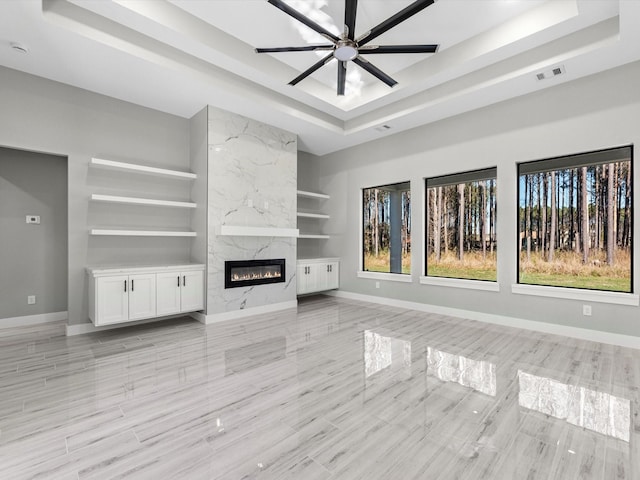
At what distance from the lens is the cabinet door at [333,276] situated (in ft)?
22.8

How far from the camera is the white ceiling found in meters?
3.27

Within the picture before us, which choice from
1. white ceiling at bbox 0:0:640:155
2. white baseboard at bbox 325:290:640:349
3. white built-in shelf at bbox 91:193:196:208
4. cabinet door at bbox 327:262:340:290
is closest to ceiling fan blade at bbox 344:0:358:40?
white ceiling at bbox 0:0:640:155

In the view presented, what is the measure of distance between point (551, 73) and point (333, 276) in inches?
196

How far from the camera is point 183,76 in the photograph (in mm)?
4031

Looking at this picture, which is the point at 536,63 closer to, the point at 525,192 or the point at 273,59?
the point at 525,192

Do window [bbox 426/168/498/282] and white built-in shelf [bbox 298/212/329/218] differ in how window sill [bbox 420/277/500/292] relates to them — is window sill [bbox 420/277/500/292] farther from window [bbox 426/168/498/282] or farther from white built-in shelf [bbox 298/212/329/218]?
white built-in shelf [bbox 298/212/329/218]

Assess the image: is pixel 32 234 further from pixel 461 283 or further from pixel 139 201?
pixel 461 283

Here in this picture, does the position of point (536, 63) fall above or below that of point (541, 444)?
above

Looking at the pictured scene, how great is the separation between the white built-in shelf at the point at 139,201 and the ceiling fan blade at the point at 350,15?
334cm

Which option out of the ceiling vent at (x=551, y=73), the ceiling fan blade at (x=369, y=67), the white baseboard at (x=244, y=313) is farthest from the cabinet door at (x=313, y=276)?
the ceiling vent at (x=551, y=73)

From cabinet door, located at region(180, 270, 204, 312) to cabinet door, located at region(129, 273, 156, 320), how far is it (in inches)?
16.1

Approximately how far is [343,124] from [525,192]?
3.38 meters

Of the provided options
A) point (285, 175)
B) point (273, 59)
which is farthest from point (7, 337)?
point (273, 59)

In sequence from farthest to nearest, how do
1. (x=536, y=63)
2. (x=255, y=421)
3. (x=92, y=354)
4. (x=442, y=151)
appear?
(x=442, y=151) < (x=536, y=63) < (x=92, y=354) < (x=255, y=421)
